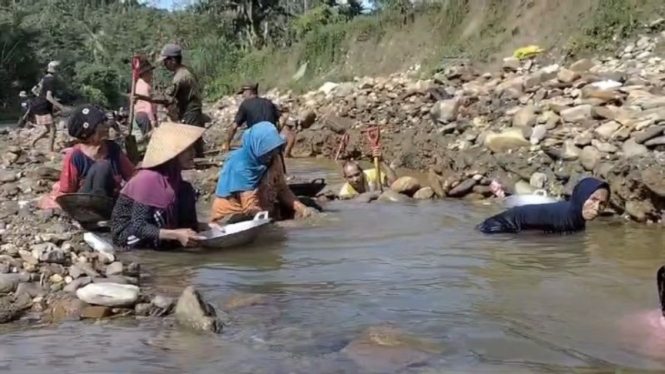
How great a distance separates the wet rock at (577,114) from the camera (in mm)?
10258

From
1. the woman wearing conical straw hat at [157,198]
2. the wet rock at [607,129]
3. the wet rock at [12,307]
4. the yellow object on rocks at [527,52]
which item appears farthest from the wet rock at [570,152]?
the yellow object on rocks at [527,52]

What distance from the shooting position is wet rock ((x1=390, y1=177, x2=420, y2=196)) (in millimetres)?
10023

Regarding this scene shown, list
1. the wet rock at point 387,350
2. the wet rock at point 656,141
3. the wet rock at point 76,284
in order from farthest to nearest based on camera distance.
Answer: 1. the wet rock at point 656,141
2. the wet rock at point 76,284
3. the wet rock at point 387,350

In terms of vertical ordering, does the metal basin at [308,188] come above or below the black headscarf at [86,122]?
below

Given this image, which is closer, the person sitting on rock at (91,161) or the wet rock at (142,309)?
the wet rock at (142,309)

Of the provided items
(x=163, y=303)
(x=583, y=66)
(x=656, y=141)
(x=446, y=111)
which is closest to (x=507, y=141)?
(x=656, y=141)

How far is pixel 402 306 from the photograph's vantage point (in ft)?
16.6

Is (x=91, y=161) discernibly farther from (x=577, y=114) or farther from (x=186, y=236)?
(x=577, y=114)

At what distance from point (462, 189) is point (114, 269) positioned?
17.9 ft

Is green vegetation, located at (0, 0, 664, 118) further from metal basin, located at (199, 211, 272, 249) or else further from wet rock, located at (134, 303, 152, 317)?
wet rock, located at (134, 303, 152, 317)

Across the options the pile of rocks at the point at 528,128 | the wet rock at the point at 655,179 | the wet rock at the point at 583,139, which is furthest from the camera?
the wet rock at the point at 583,139

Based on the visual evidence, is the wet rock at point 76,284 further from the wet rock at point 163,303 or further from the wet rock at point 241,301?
the wet rock at point 241,301

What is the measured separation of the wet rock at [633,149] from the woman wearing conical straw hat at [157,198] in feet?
14.0

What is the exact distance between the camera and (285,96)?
999 inches
